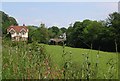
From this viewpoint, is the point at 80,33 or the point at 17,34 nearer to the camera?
the point at 17,34

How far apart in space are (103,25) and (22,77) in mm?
36979

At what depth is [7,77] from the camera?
12.6ft

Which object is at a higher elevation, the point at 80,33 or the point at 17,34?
the point at 80,33

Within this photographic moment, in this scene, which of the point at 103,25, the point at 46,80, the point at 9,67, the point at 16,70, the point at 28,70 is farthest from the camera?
the point at 103,25

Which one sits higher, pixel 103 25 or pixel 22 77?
pixel 103 25

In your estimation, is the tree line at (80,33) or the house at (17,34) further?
the tree line at (80,33)

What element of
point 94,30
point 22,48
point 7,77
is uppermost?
point 94,30

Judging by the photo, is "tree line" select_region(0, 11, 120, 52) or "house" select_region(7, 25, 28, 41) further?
"tree line" select_region(0, 11, 120, 52)

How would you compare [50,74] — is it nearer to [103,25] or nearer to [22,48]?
[22,48]

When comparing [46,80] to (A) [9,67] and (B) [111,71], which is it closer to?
(B) [111,71]

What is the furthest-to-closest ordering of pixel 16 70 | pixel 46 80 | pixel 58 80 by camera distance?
pixel 16 70 → pixel 58 80 → pixel 46 80

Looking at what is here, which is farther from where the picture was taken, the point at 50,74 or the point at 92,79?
the point at 50,74

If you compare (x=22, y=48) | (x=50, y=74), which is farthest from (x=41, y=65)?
(x=22, y=48)

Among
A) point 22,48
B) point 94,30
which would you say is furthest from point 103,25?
point 22,48
